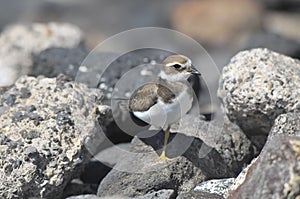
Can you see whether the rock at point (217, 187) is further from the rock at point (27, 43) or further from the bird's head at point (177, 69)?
the rock at point (27, 43)

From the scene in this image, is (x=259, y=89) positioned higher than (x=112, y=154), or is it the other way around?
(x=259, y=89)

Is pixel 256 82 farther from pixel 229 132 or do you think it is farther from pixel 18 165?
pixel 18 165

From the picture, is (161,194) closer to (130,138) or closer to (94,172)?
(94,172)

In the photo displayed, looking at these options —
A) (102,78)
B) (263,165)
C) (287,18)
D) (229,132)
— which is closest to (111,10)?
(287,18)

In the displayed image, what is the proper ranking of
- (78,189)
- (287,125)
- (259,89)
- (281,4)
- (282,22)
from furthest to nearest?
(281,4) → (282,22) → (78,189) → (259,89) → (287,125)

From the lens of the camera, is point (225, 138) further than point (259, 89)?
Yes

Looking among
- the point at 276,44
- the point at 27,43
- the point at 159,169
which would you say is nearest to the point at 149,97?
the point at 159,169
